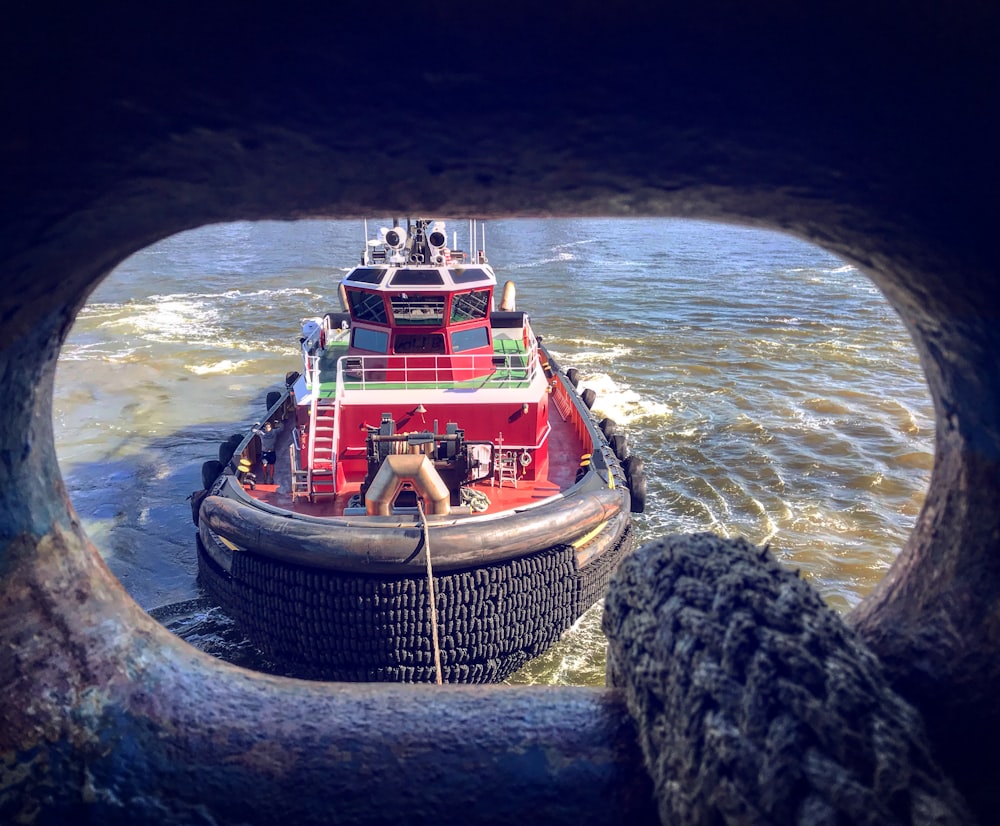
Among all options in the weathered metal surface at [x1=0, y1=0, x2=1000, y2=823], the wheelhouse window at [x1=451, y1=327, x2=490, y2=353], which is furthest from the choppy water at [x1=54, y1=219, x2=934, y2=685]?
the weathered metal surface at [x1=0, y1=0, x2=1000, y2=823]

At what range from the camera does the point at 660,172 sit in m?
1.35

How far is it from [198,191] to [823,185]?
1088 millimetres

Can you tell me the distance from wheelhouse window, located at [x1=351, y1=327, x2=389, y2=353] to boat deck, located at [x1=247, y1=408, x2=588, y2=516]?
1.73m

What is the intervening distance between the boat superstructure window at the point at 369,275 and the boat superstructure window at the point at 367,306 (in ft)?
0.59

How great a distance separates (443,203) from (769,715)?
42.6 inches

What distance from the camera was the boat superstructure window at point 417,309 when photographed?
8992 millimetres

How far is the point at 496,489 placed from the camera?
8.46m

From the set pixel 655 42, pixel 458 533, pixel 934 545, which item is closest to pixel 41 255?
pixel 655 42

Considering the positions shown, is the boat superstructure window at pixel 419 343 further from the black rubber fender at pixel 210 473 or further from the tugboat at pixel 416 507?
the black rubber fender at pixel 210 473

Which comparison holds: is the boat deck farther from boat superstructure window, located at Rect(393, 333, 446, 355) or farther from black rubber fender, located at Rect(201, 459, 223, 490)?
boat superstructure window, located at Rect(393, 333, 446, 355)

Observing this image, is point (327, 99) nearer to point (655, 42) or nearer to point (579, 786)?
point (655, 42)

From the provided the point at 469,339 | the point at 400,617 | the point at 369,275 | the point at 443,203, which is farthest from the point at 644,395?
the point at 443,203

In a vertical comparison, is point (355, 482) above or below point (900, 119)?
below

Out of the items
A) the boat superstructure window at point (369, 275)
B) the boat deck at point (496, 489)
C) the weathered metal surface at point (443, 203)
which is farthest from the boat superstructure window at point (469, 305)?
the weathered metal surface at point (443, 203)
